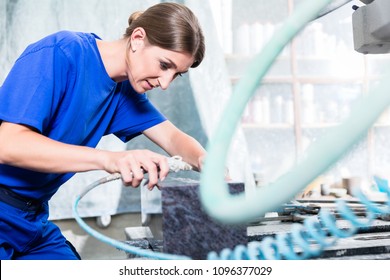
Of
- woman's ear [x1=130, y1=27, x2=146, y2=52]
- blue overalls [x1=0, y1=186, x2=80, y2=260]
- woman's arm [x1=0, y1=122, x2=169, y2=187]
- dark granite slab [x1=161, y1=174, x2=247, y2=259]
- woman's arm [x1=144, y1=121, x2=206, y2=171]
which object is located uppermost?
woman's ear [x1=130, y1=27, x2=146, y2=52]

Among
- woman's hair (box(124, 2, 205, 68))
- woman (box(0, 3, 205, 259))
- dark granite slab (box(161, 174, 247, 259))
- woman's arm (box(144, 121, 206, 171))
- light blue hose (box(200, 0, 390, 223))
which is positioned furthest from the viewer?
woman's arm (box(144, 121, 206, 171))

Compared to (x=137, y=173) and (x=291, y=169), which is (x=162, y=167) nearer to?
(x=137, y=173)

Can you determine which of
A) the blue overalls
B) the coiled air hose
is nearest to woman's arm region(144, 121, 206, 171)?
the blue overalls

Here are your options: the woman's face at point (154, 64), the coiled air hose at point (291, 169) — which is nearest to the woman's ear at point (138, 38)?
the woman's face at point (154, 64)

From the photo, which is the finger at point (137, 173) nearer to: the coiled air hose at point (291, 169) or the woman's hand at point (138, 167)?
the woman's hand at point (138, 167)

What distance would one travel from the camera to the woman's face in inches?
31.6

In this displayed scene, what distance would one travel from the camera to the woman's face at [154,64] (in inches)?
31.6

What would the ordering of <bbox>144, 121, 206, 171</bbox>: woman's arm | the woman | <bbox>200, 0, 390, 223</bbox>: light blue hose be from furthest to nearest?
<bbox>144, 121, 206, 171</bbox>: woman's arm, the woman, <bbox>200, 0, 390, 223</bbox>: light blue hose

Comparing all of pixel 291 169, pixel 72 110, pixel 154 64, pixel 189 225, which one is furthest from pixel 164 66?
pixel 291 169

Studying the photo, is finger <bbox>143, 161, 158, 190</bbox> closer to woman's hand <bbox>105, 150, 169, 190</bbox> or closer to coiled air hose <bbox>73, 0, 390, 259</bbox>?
woman's hand <bbox>105, 150, 169, 190</bbox>

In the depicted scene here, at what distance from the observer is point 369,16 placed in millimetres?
619

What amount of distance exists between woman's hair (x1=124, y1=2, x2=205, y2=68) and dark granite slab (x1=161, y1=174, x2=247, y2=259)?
29 cm

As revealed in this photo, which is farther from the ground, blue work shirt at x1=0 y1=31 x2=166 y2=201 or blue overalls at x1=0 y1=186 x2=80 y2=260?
blue work shirt at x1=0 y1=31 x2=166 y2=201
